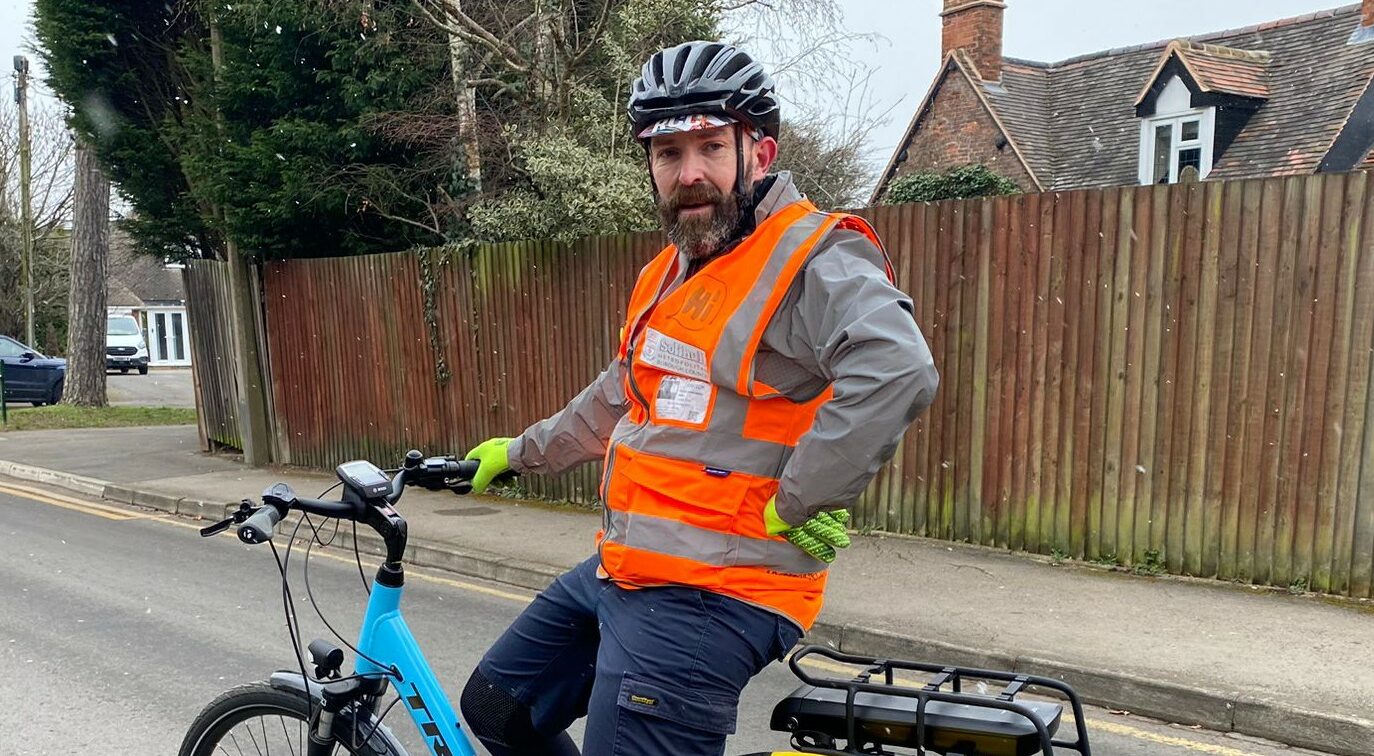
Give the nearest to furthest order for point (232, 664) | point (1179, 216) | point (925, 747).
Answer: point (925, 747)
point (232, 664)
point (1179, 216)

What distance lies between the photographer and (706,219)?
6.88ft

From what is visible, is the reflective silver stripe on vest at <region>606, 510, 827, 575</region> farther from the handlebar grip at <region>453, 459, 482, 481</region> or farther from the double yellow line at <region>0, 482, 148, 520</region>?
the double yellow line at <region>0, 482, 148, 520</region>

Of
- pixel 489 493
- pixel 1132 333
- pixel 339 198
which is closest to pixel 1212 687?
pixel 1132 333

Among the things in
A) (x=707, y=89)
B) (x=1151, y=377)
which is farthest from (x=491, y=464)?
(x=1151, y=377)

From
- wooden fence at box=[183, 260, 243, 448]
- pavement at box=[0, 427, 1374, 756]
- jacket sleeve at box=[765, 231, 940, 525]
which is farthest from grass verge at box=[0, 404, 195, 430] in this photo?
jacket sleeve at box=[765, 231, 940, 525]

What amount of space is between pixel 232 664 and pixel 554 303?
472 cm

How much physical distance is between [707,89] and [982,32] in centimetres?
2286

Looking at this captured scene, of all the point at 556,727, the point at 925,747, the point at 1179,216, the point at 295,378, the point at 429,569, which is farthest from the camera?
the point at 295,378

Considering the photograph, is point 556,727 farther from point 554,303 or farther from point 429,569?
point 554,303

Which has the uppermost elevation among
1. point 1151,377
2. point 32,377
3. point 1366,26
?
point 1366,26

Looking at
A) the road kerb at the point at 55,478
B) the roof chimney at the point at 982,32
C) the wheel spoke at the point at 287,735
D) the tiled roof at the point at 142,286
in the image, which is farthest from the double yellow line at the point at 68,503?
the tiled roof at the point at 142,286

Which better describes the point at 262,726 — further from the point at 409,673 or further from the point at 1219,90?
the point at 1219,90

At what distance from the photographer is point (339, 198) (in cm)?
1045

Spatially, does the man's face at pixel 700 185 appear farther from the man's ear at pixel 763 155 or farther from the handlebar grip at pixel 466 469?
the handlebar grip at pixel 466 469
